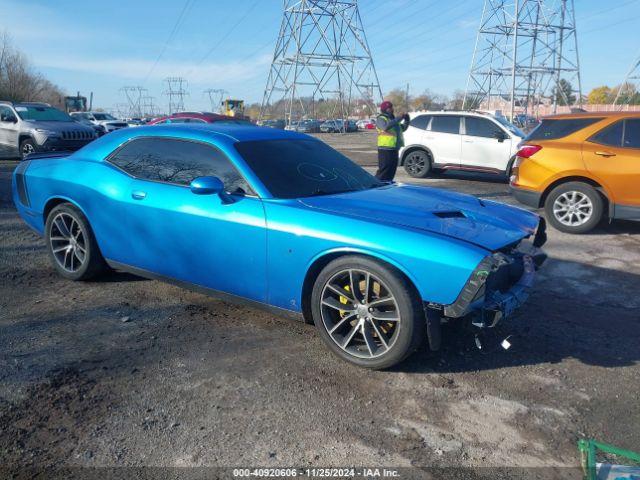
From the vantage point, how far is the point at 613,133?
696 centimetres

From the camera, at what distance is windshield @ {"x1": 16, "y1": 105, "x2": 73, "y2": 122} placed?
1448cm

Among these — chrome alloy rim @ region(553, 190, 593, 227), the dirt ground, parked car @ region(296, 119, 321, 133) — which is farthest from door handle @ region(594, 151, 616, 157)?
parked car @ region(296, 119, 321, 133)

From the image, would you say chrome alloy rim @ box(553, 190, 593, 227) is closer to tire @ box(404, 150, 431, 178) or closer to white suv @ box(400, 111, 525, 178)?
white suv @ box(400, 111, 525, 178)

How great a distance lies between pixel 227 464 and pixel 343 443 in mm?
Result: 568

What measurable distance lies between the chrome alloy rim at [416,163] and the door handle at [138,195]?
31.4ft

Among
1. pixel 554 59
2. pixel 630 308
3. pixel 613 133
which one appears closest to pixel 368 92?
pixel 554 59

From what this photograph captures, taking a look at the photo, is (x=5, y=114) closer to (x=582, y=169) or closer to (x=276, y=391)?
(x=582, y=169)

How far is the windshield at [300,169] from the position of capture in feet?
12.7

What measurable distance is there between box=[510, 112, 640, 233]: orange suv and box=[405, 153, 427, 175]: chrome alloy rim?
17.3ft

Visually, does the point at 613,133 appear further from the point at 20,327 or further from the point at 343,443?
the point at 20,327

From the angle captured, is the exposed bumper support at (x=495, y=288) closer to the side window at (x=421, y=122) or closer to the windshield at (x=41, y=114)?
the side window at (x=421, y=122)

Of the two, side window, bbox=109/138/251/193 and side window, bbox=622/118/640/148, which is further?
side window, bbox=622/118/640/148

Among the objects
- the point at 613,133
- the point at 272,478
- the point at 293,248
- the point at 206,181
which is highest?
the point at 613,133

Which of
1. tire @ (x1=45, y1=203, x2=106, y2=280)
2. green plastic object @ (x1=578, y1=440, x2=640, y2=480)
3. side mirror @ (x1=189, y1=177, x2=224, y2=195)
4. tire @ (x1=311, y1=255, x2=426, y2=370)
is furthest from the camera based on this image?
tire @ (x1=45, y1=203, x2=106, y2=280)
